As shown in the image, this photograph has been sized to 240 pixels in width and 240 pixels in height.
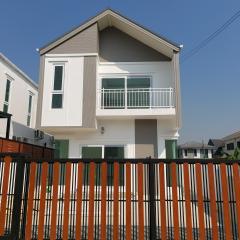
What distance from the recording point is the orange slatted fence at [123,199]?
15.9ft

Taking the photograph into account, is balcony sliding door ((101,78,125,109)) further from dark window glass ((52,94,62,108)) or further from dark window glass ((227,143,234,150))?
dark window glass ((227,143,234,150))

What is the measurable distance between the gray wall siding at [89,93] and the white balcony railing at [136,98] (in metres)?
0.49

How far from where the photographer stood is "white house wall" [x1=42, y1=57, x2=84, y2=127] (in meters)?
10.8

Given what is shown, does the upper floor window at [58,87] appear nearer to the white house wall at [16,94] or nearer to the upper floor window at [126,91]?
the upper floor window at [126,91]

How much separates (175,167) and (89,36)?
8573 millimetres

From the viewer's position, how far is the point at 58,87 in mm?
11227

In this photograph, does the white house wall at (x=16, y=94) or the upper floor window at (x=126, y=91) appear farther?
the white house wall at (x=16, y=94)

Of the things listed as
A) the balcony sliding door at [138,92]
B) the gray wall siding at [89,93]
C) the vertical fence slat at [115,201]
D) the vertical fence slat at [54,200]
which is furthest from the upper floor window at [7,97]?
the vertical fence slat at [115,201]

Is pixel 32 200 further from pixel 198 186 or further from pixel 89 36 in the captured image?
pixel 89 36

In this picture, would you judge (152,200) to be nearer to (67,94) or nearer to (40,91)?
(67,94)

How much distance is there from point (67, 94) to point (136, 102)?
127 inches

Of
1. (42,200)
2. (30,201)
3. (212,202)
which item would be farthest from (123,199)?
(30,201)

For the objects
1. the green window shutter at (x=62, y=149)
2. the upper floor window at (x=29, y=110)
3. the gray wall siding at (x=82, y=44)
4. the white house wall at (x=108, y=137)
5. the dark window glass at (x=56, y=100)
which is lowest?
the green window shutter at (x=62, y=149)

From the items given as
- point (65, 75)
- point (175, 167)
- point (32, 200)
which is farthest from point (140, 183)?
point (65, 75)
